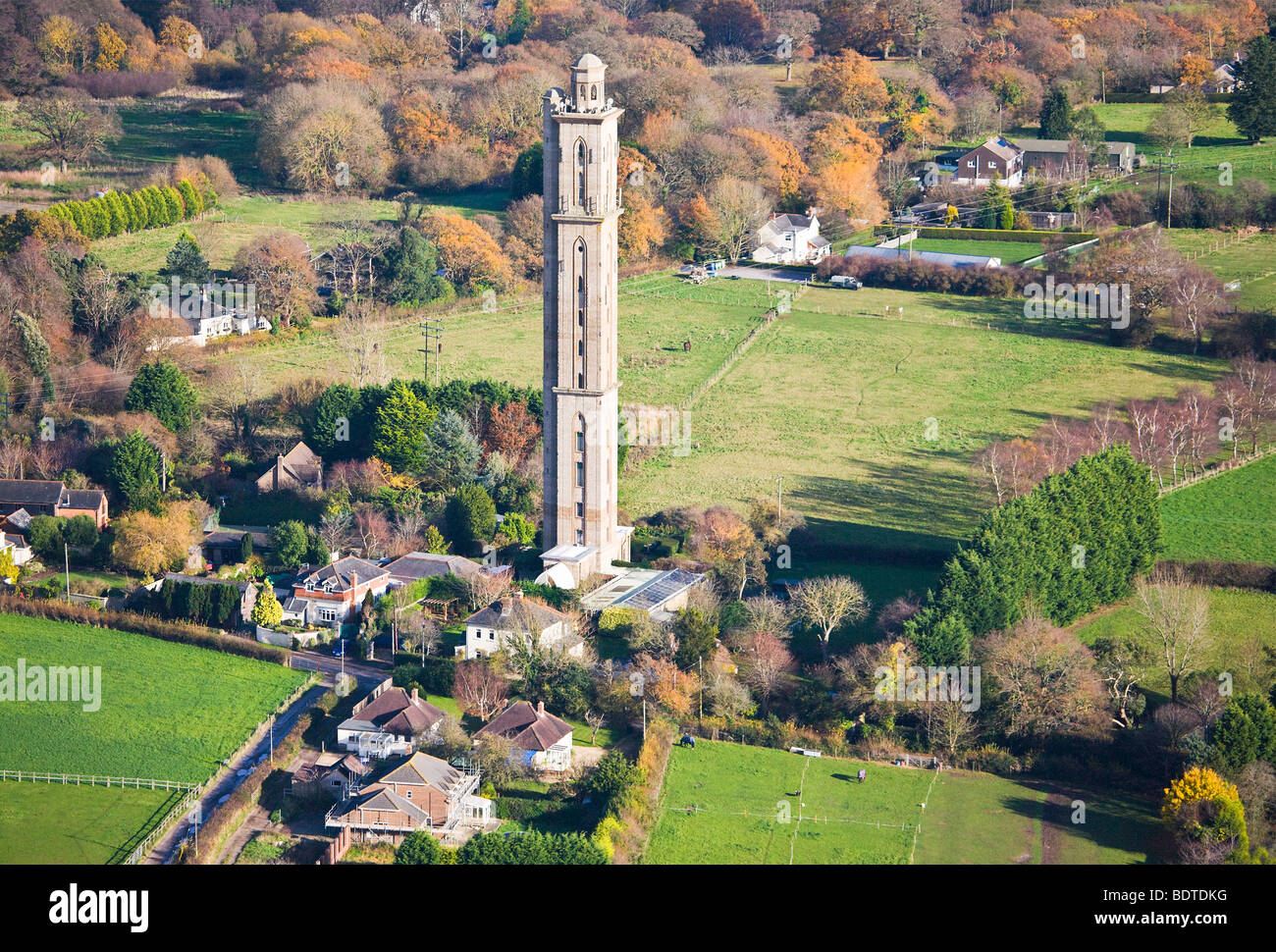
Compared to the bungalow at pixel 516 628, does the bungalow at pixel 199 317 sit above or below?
above

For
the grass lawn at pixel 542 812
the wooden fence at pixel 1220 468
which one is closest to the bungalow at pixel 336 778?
the grass lawn at pixel 542 812

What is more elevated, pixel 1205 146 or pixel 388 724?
pixel 1205 146

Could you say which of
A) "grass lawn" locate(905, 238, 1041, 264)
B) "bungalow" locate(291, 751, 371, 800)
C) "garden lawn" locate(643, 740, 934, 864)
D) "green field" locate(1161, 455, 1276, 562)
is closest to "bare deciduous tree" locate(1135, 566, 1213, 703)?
"green field" locate(1161, 455, 1276, 562)

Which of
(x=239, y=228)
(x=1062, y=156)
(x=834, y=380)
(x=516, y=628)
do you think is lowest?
(x=516, y=628)

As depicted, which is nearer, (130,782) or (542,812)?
(542,812)

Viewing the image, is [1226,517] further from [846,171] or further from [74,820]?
[846,171]

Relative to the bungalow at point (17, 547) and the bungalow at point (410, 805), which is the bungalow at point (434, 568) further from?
the bungalow at point (410, 805)

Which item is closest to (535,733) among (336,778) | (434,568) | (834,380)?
(336,778)
